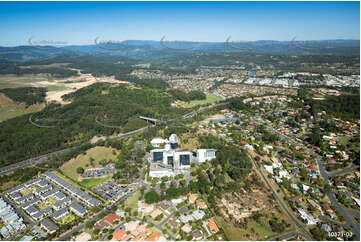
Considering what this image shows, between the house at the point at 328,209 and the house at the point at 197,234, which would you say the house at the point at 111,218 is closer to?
the house at the point at 197,234

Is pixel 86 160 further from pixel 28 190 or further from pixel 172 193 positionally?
pixel 172 193

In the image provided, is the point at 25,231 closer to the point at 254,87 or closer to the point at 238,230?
the point at 238,230

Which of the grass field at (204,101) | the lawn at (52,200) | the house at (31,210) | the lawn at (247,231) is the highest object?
the grass field at (204,101)

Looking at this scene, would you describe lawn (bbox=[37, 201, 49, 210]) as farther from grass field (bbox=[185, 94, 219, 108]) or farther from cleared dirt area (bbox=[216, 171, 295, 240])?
grass field (bbox=[185, 94, 219, 108])

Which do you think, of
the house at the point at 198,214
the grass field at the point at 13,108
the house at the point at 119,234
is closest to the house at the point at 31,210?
the house at the point at 119,234

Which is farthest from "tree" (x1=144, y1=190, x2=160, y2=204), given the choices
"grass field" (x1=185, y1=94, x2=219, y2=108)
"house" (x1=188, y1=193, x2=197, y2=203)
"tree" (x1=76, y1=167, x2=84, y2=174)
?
"grass field" (x1=185, y1=94, x2=219, y2=108)

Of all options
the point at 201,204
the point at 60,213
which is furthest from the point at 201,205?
the point at 60,213
